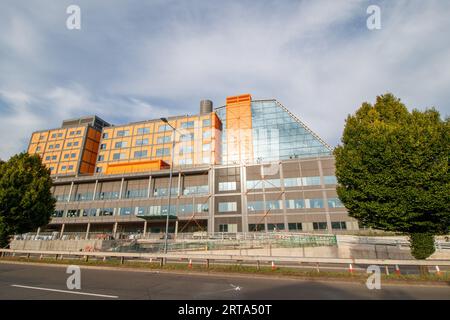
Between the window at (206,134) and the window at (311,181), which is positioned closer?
the window at (311,181)

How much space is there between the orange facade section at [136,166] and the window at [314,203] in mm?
33516

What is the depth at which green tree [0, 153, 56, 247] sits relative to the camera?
24047 mm

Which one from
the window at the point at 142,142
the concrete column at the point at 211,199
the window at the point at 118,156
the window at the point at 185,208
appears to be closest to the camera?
the concrete column at the point at 211,199

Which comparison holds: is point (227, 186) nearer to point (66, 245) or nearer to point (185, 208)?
point (185, 208)

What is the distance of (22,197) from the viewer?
25094mm

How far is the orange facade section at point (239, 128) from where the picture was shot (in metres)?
68.2

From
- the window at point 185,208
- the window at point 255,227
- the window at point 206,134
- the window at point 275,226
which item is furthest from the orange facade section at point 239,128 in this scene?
the window at point 275,226

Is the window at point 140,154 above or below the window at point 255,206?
above

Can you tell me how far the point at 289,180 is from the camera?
1886 inches

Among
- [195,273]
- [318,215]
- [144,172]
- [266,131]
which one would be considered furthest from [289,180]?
[195,273]

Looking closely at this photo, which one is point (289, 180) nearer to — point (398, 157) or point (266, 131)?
point (266, 131)

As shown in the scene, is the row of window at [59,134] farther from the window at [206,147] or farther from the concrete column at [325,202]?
the concrete column at [325,202]
